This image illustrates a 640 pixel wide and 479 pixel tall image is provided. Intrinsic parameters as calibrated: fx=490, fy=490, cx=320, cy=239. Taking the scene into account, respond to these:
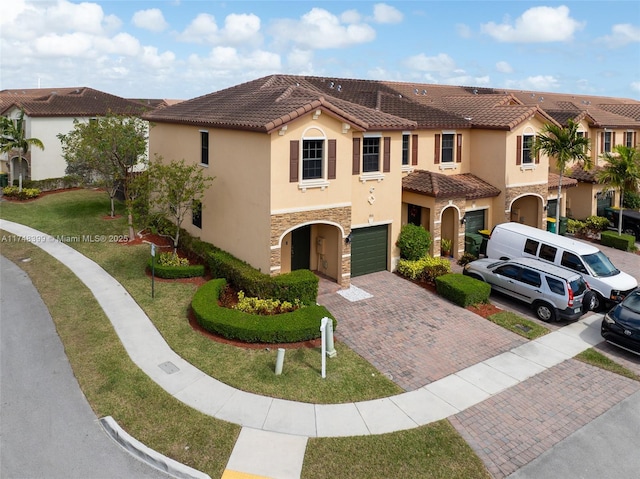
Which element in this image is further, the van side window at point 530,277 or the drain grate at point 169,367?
the van side window at point 530,277

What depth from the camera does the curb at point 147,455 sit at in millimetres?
9000

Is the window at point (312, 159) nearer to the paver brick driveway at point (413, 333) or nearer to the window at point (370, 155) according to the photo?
the window at point (370, 155)

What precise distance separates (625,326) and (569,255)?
4.84 meters

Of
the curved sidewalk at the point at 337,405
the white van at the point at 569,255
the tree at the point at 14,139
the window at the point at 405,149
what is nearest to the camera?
the curved sidewalk at the point at 337,405

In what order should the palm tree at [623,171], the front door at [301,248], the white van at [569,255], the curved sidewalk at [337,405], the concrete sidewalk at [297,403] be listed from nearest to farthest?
the concrete sidewalk at [297,403] < the curved sidewalk at [337,405] < the white van at [569,255] < the front door at [301,248] < the palm tree at [623,171]

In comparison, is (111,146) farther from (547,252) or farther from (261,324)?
(547,252)

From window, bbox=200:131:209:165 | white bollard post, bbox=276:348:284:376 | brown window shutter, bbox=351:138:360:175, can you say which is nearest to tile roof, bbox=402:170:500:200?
brown window shutter, bbox=351:138:360:175

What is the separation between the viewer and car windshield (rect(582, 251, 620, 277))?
59.8 ft

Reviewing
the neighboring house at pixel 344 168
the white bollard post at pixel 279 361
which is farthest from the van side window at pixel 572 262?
the white bollard post at pixel 279 361

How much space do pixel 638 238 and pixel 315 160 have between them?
22230mm

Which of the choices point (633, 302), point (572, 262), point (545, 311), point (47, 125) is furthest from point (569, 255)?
point (47, 125)

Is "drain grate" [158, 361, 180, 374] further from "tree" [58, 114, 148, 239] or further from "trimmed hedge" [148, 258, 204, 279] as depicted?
"tree" [58, 114, 148, 239]

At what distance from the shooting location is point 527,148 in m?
24.8

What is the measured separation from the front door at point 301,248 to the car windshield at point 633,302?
1132 cm
